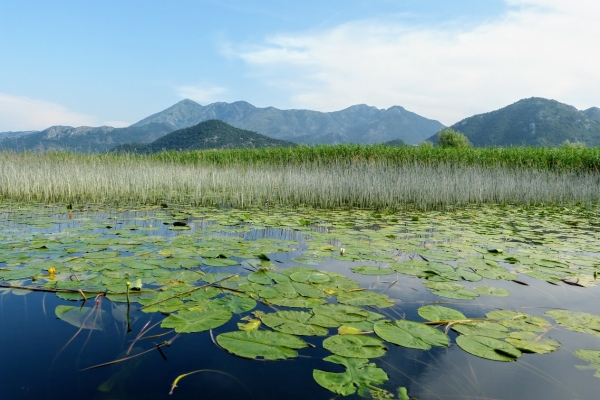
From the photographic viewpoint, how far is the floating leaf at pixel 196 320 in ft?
6.25

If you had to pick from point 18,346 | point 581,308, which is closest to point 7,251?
point 18,346

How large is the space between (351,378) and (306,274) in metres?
1.35

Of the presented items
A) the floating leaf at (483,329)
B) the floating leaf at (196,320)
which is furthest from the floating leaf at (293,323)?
the floating leaf at (483,329)

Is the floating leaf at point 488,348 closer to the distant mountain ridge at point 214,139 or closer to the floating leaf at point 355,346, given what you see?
the floating leaf at point 355,346

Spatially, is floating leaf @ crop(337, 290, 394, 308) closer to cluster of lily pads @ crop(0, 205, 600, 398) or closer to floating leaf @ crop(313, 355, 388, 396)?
cluster of lily pads @ crop(0, 205, 600, 398)

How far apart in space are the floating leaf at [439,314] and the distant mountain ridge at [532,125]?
241 ft

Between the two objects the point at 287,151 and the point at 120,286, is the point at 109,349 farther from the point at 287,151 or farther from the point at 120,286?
the point at 287,151

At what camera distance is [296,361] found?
5.61ft

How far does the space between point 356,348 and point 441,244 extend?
2832 millimetres

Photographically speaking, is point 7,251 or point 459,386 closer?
point 459,386

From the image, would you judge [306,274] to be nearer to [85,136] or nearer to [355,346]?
[355,346]

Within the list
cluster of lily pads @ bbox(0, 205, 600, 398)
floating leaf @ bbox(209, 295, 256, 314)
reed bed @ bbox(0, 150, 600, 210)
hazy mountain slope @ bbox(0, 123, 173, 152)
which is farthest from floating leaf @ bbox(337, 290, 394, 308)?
hazy mountain slope @ bbox(0, 123, 173, 152)

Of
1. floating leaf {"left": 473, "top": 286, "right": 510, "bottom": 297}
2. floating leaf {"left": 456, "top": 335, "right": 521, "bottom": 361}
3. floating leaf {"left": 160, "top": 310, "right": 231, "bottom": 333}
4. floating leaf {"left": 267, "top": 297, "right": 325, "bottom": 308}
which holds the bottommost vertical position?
floating leaf {"left": 473, "top": 286, "right": 510, "bottom": 297}

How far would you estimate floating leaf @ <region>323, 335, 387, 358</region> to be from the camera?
171 cm
